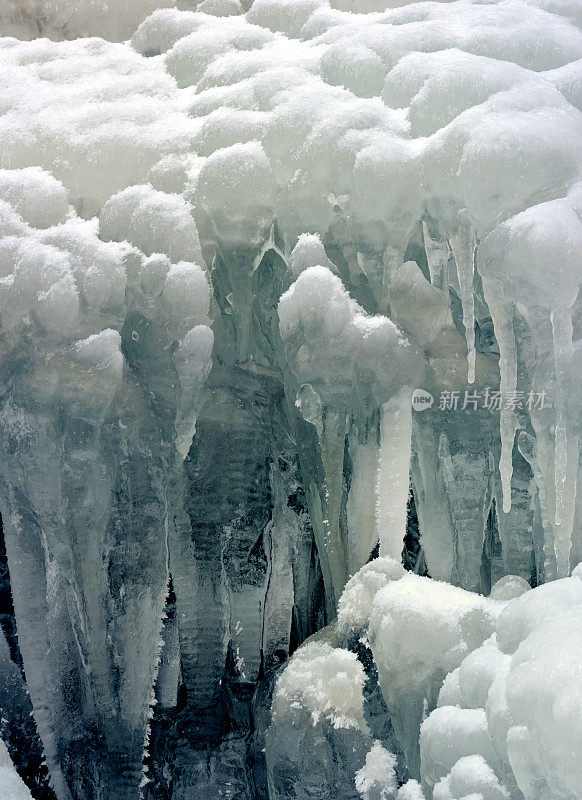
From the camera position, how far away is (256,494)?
373 centimetres

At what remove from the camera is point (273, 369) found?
364 cm

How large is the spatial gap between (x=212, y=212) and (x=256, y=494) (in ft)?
3.48

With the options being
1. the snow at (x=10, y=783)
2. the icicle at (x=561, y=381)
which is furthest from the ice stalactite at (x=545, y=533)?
the snow at (x=10, y=783)

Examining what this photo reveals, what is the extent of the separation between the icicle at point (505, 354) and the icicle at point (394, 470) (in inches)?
13.8

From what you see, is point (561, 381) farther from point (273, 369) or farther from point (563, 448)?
point (273, 369)

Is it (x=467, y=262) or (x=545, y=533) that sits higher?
(x=467, y=262)

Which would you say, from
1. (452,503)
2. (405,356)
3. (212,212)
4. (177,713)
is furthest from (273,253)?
(177,713)

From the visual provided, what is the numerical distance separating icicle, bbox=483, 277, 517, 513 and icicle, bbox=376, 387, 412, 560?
0.35 metres

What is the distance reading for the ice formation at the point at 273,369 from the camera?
3004 mm

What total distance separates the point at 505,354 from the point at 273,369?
37.2 inches

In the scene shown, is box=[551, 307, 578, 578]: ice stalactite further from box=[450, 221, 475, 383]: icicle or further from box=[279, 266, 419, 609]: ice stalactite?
box=[279, 266, 419, 609]: ice stalactite

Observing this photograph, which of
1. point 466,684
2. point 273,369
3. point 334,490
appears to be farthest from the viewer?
point 273,369

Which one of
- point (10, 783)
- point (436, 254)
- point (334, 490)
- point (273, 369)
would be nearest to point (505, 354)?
point (436, 254)

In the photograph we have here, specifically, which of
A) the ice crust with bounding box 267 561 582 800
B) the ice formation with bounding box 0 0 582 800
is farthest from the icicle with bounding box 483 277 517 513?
the ice crust with bounding box 267 561 582 800
